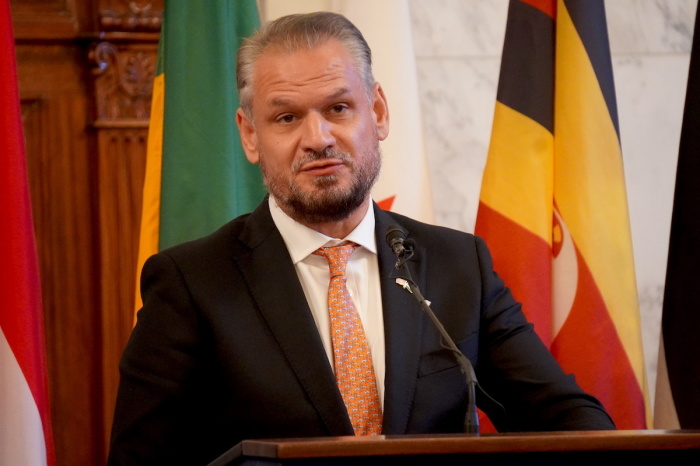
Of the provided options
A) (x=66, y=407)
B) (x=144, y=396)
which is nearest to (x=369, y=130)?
(x=144, y=396)

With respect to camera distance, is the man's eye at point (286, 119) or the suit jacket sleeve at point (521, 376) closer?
the suit jacket sleeve at point (521, 376)

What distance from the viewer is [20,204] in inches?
101

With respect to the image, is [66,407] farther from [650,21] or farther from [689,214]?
[650,21]

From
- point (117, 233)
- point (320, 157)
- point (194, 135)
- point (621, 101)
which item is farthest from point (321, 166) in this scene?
point (621, 101)

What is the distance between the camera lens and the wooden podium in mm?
1223

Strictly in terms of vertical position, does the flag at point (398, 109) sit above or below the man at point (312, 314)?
above

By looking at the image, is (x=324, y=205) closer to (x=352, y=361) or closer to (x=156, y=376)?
(x=352, y=361)

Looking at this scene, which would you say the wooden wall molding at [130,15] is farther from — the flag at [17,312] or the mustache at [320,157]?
the mustache at [320,157]

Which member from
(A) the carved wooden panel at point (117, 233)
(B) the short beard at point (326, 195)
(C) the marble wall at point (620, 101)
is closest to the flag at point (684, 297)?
(C) the marble wall at point (620, 101)

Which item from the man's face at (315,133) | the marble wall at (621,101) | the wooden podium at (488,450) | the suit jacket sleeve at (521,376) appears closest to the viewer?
the wooden podium at (488,450)

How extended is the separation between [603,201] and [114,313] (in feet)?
5.29

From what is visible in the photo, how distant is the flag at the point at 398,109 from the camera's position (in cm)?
296

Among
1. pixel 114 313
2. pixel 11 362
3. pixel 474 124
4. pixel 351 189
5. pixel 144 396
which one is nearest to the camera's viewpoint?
pixel 144 396

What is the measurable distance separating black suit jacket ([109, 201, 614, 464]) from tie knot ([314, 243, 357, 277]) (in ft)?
0.25
